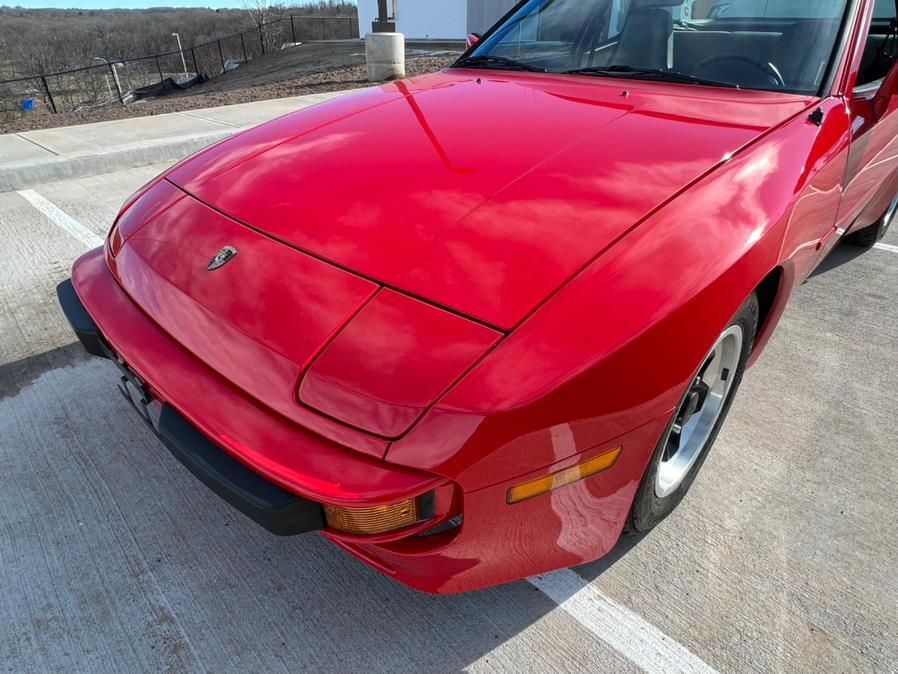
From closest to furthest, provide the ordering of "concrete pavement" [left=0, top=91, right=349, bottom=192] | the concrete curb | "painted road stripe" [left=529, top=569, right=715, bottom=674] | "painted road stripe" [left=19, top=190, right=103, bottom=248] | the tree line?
1. "painted road stripe" [left=529, top=569, right=715, bottom=674]
2. "painted road stripe" [left=19, top=190, right=103, bottom=248]
3. the concrete curb
4. "concrete pavement" [left=0, top=91, right=349, bottom=192]
5. the tree line

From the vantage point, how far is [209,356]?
4.52ft

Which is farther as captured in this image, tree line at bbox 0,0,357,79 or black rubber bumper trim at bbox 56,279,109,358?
tree line at bbox 0,0,357,79

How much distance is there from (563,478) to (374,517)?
40 cm

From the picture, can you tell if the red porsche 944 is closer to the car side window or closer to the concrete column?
the car side window

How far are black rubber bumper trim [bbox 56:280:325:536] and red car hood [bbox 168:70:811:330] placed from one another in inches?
19.9

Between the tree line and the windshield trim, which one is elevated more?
the windshield trim

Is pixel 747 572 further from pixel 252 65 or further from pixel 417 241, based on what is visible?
pixel 252 65

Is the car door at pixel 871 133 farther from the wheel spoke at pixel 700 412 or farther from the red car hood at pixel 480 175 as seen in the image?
the wheel spoke at pixel 700 412

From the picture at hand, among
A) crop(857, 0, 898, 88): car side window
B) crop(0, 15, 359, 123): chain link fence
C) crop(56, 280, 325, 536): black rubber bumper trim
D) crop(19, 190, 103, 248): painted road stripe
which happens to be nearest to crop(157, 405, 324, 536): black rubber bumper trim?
crop(56, 280, 325, 536): black rubber bumper trim

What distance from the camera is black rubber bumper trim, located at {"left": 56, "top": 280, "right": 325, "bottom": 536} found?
1.20m

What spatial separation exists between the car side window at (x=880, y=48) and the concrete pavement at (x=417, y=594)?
131cm

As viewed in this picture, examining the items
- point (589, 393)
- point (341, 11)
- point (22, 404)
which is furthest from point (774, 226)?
point (341, 11)

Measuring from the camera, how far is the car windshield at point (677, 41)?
2096mm

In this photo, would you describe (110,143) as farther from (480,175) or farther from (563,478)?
(563,478)
